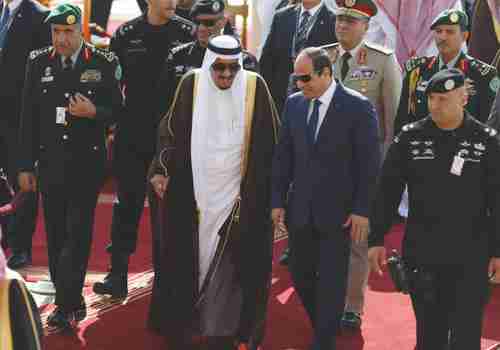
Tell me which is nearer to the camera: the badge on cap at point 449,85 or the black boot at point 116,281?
the badge on cap at point 449,85

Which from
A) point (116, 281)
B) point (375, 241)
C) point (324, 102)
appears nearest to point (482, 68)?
point (324, 102)

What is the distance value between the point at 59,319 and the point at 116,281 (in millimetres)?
733

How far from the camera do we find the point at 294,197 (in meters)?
6.03

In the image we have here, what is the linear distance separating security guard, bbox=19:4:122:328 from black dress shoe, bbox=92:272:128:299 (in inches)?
21.8

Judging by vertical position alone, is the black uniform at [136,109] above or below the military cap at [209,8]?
below

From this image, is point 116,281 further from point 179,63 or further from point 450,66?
point 450,66

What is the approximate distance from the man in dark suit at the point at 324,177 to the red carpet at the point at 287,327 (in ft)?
1.75

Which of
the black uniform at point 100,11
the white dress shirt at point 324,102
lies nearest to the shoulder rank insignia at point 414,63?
the white dress shirt at point 324,102

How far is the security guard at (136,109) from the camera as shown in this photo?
24.0ft

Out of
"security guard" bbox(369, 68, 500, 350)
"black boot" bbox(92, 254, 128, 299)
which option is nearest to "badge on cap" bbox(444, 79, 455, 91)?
"security guard" bbox(369, 68, 500, 350)

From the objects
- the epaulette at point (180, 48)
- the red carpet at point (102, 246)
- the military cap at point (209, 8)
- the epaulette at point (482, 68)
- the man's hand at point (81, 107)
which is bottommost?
the red carpet at point (102, 246)

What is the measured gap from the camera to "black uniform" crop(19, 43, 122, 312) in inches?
257

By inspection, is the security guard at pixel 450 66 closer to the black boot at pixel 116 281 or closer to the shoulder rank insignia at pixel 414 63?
the shoulder rank insignia at pixel 414 63

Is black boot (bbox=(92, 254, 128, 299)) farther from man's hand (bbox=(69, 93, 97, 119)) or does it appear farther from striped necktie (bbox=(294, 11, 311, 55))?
striped necktie (bbox=(294, 11, 311, 55))
